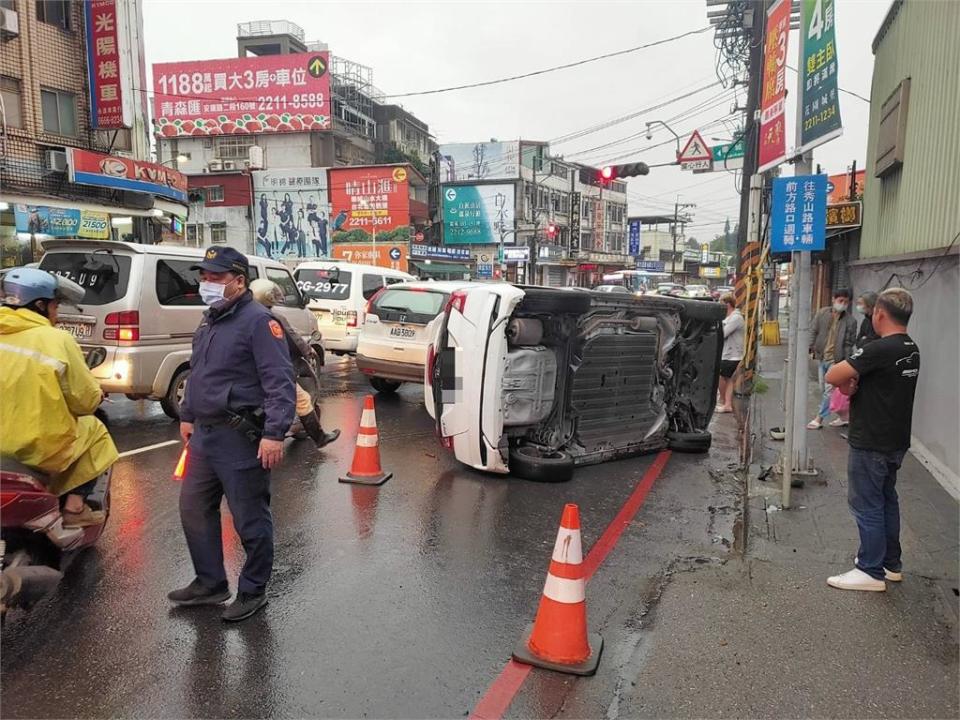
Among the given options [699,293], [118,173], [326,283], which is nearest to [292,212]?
[699,293]

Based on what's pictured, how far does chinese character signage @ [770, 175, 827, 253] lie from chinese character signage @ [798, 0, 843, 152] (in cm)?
35

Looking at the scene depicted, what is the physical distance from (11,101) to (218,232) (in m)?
27.7

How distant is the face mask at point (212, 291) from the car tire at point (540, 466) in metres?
3.45

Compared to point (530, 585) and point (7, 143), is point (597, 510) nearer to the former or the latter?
point (530, 585)

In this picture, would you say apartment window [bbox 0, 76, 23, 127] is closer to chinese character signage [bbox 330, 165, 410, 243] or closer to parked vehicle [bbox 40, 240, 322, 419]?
parked vehicle [bbox 40, 240, 322, 419]

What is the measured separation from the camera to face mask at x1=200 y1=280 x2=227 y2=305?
3422mm

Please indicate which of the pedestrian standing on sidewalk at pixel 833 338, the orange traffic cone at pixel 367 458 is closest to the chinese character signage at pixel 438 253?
the pedestrian standing on sidewalk at pixel 833 338

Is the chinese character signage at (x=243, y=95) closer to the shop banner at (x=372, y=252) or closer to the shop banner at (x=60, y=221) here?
the shop banner at (x=372, y=252)

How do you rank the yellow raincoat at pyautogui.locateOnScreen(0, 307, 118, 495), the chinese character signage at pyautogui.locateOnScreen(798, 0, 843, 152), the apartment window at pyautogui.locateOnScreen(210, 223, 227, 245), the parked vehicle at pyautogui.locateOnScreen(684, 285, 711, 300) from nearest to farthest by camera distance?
the yellow raincoat at pyautogui.locateOnScreen(0, 307, 118, 495), the chinese character signage at pyautogui.locateOnScreen(798, 0, 843, 152), the parked vehicle at pyautogui.locateOnScreen(684, 285, 711, 300), the apartment window at pyautogui.locateOnScreen(210, 223, 227, 245)

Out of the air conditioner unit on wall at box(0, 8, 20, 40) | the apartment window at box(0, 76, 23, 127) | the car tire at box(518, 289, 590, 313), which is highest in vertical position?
the air conditioner unit on wall at box(0, 8, 20, 40)

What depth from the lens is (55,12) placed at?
16812mm

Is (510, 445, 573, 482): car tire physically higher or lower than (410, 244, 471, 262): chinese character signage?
lower

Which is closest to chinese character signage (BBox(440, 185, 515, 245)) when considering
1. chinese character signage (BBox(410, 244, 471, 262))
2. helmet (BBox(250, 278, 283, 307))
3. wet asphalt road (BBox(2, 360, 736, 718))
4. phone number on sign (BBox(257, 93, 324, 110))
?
chinese character signage (BBox(410, 244, 471, 262))

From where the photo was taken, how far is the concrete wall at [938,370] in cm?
622
